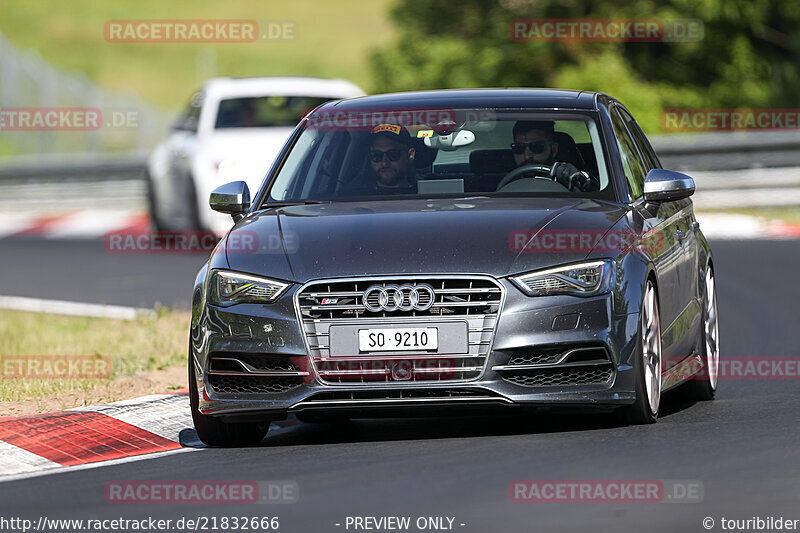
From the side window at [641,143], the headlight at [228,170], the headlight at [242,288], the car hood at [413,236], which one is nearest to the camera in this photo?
the car hood at [413,236]

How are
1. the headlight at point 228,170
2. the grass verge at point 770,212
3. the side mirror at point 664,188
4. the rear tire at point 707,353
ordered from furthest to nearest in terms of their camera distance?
the grass verge at point 770,212 → the headlight at point 228,170 → the rear tire at point 707,353 → the side mirror at point 664,188

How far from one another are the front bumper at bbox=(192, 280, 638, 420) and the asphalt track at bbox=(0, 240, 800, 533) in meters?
0.20

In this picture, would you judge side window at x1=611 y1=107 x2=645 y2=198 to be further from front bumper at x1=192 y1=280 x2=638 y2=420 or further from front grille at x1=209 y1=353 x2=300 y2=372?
front grille at x1=209 y1=353 x2=300 y2=372

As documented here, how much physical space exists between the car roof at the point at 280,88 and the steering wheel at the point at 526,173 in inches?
443

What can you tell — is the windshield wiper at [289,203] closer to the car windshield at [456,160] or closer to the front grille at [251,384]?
the car windshield at [456,160]

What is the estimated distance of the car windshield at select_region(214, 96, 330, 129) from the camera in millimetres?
19906

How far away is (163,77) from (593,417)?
104 meters


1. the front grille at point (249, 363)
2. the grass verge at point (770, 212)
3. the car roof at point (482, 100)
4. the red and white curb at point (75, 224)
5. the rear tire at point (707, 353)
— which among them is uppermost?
the car roof at point (482, 100)

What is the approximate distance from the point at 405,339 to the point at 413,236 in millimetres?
538

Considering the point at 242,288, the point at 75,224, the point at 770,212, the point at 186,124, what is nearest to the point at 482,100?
the point at 242,288

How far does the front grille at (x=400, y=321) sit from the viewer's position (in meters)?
7.62

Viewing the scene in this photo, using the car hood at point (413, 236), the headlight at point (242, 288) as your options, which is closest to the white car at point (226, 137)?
the car hood at point (413, 236)

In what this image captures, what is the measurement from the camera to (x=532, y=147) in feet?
29.3

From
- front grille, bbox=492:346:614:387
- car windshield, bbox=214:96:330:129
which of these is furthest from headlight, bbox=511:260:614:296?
car windshield, bbox=214:96:330:129
